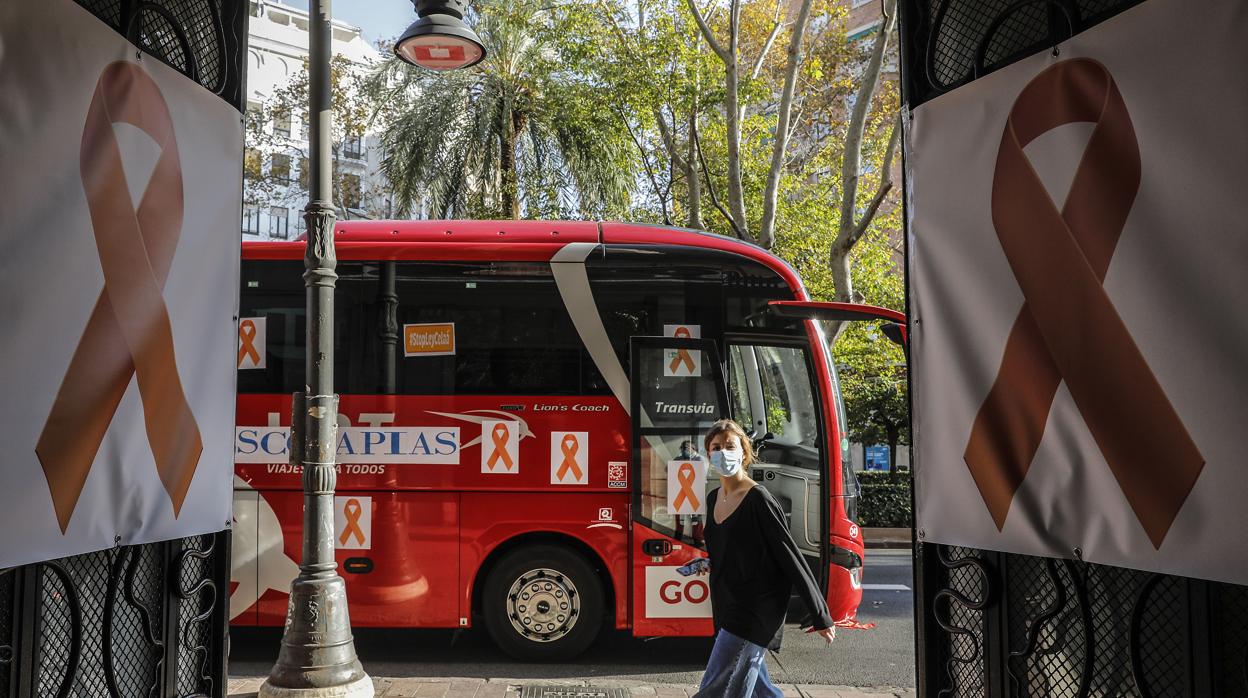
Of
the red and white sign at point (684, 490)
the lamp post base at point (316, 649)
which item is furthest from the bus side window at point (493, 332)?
the lamp post base at point (316, 649)

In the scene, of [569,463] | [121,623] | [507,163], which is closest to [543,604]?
[569,463]

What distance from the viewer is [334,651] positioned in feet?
20.4

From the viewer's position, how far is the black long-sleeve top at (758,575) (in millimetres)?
4605

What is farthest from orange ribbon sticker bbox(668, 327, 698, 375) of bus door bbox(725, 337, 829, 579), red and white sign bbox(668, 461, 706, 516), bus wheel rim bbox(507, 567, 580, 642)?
bus wheel rim bbox(507, 567, 580, 642)

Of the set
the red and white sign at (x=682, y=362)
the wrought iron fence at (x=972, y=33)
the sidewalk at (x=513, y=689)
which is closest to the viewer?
the wrought iron fence at (x=972, y=33)

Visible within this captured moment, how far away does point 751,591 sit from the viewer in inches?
183

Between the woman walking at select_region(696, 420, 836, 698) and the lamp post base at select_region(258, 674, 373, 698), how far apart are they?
2621mm

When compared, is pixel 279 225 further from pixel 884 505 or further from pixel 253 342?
pixel 253 342

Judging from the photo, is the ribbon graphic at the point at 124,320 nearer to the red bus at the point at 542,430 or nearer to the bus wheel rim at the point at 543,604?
the red bus at the point at 542,430

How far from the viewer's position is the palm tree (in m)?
20.6

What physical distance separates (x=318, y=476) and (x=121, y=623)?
3414 millimetres

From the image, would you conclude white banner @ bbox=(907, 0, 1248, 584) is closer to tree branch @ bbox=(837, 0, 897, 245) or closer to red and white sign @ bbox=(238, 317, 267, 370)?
red and white sign @ bbox=(238, 317, 267, 370)

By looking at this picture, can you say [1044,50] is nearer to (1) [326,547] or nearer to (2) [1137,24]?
(2) [1137,24]

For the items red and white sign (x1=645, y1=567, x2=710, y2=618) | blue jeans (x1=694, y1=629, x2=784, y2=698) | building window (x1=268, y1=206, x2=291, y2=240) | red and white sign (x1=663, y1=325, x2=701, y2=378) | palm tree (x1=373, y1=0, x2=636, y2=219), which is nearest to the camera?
blue jeans (x1=694, y1=629, x2=784, y2=698)
